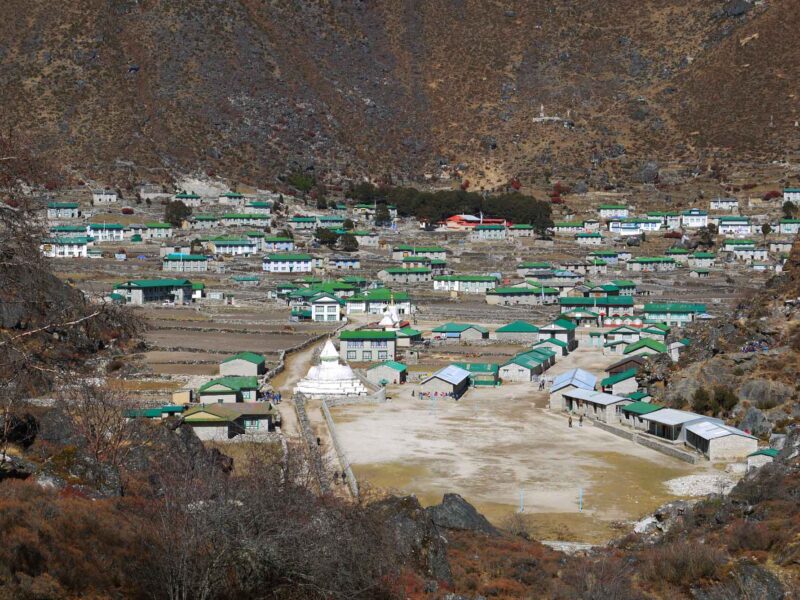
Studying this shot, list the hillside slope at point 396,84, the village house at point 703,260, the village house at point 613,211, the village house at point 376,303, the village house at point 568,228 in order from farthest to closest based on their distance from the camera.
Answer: the hillside slope at point 396,84
the village house at point 613,211
the village house at point 568,228
the village house at point 703,260
the village house at point 376,303

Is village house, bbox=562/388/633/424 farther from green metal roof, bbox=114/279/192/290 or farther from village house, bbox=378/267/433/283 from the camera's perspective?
village house, bbox=378/267/433/283

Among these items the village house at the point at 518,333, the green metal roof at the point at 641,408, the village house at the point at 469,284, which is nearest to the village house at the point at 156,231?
the village house at the point at 469,284

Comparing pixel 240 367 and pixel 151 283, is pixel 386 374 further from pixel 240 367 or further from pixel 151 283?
pixel 151 283

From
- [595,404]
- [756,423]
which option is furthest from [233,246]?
[756,423]

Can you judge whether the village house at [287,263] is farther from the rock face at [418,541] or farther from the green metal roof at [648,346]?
the rock face at [418,541]

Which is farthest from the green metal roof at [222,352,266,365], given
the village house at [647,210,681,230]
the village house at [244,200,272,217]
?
the village house at [647,210,681,230]

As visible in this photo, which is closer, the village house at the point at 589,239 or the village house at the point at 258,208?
the village house at the point at 589,239
